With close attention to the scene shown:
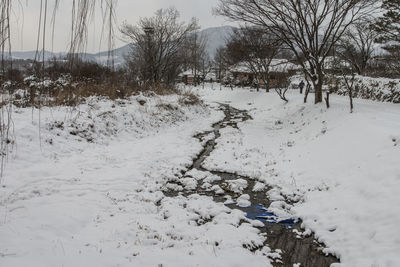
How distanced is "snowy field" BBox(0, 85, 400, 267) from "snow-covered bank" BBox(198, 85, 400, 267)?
0.08ft

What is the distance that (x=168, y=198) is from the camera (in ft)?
18.0

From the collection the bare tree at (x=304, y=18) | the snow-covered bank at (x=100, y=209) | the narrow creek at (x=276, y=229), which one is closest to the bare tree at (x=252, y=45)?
the bare tree at (x=304, y=18)

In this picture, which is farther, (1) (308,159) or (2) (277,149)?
(2) (277,149)

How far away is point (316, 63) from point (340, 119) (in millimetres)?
4131

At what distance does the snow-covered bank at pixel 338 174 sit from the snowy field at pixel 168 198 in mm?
24

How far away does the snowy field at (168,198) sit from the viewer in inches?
134

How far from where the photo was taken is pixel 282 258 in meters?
3.66

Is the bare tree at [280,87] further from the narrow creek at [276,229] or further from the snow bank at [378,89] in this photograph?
the narrow creek at [276,229]

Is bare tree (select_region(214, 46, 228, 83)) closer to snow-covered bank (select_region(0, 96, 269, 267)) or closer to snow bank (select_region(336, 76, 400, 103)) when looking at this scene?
snow bank (select_region(336, 76, 400, 103))

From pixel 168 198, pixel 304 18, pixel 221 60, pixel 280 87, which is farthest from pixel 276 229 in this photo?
pixel 221 60

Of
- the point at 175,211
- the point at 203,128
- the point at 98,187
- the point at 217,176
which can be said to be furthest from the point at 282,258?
the point at 203,128

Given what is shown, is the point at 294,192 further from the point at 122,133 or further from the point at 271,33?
the point at 271,33

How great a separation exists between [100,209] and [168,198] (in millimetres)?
1473

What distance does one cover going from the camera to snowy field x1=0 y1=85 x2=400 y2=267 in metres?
3.41
